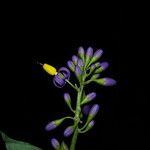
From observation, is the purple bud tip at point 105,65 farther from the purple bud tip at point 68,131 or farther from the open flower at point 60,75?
the purple bud tip at point 68,131

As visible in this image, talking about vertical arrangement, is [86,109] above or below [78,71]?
below

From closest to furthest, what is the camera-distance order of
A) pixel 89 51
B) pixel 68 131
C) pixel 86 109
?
pixel 68 131 < pixel 86 109 < pixel 89 51

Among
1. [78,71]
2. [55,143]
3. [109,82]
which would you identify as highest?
[78,71]

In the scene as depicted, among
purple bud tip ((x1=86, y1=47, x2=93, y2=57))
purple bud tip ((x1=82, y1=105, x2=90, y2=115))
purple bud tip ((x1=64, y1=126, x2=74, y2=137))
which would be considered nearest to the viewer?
purple bud tip ((x1=64, y1=126, x2=74, y2=137))

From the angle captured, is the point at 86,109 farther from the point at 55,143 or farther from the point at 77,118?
the point at 55,143

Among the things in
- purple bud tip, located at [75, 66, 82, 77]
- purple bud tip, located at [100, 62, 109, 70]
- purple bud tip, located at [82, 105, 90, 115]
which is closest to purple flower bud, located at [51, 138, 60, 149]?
purple bud tip, located at [82, 105, 90, 115]

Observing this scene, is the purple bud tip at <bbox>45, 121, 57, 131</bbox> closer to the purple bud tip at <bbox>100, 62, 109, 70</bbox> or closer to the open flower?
the open flower

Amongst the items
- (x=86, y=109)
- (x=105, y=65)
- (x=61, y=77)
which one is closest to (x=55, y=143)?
(x=86, y=109)

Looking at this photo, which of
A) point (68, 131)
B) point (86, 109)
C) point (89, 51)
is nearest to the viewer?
point (68, 131)

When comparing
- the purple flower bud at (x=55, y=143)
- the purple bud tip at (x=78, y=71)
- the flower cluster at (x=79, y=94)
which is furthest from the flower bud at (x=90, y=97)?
the purple flower bud at (x=55, y=143)
